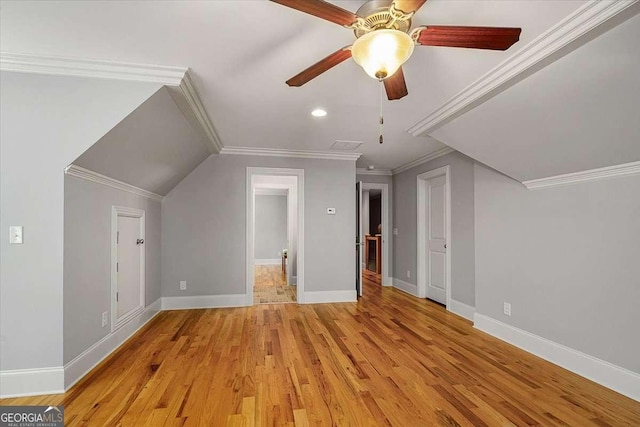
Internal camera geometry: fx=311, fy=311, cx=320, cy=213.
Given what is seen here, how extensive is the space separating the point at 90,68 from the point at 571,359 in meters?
4.32

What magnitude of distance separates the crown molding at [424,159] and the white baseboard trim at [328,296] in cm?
234

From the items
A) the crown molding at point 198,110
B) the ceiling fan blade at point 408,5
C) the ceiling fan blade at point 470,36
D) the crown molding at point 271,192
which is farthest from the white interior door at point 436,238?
the crown molding at point 271,192

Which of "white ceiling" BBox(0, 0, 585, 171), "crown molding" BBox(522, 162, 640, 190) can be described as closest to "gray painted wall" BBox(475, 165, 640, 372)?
"crown molding" BBox(522, 162, 640, 190)

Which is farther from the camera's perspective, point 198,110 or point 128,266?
point 128,266

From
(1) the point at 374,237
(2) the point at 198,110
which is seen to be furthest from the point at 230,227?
(1) the point at 374,237

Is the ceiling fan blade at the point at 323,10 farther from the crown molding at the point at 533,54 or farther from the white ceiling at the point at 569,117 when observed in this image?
the white ceiling at the point at 569,117

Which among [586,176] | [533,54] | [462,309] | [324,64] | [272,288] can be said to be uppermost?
[533,54]

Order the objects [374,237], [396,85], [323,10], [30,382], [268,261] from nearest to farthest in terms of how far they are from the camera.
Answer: [323,10] < [396,85] < [30,382] < [374,237] < [268,261]

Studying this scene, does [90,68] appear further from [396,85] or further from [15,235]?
[396,85]

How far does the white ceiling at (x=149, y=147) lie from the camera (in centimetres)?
236

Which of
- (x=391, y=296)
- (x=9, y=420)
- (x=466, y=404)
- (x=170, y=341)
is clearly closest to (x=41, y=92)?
(x=9, y=420)

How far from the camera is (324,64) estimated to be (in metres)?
1.58

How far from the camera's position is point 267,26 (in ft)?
5.76

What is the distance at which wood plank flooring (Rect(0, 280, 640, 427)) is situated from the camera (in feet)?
6.28
